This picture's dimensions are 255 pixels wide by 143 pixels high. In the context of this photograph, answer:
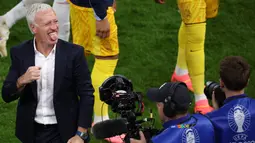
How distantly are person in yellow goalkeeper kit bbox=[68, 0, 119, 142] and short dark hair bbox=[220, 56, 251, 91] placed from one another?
5.05 ft

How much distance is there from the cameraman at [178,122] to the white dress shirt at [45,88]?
752mm

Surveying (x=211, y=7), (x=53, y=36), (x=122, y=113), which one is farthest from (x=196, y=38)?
(x=122, y=113)

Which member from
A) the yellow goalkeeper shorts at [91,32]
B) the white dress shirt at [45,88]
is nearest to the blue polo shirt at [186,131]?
the white dress shirt at [45,88]

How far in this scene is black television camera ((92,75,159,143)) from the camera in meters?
3.19

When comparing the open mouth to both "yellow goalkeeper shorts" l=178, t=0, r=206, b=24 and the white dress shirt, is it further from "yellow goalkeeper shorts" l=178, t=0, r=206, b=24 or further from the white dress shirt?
"yellow goalkeeper shorts" l=178, t=0, r=206, b=24

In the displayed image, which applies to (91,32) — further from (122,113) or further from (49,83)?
(122,113)

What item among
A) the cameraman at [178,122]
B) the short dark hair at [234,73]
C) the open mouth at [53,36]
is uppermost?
the open mouth at [53,36]

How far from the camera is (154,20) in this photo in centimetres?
783

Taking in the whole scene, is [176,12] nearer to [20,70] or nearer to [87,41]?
[87,41]

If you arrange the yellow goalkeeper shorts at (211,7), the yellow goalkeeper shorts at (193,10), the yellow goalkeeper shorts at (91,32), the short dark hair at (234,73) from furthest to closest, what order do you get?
the yellow goalkeeper shorts at (211,7)
the yellow goalkeeper shorts at (193,10)
the yellow goalkeeper shorts at (91,32)
the short dark hair at (234,73)

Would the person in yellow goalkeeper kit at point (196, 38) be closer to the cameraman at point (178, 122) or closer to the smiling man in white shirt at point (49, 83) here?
the smiling man in white shirt at point (49, 83)

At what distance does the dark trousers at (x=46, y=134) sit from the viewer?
12.5 feet

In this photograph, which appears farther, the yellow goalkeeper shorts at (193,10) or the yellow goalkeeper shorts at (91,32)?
the yellow goalkeeper shorts at (193,10)

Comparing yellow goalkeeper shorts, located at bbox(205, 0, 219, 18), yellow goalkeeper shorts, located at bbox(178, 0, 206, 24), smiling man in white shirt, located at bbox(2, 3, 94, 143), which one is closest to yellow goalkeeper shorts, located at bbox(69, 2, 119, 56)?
yellow goalkeeper shorts, located at bbox(178, 0, 206, 24)
